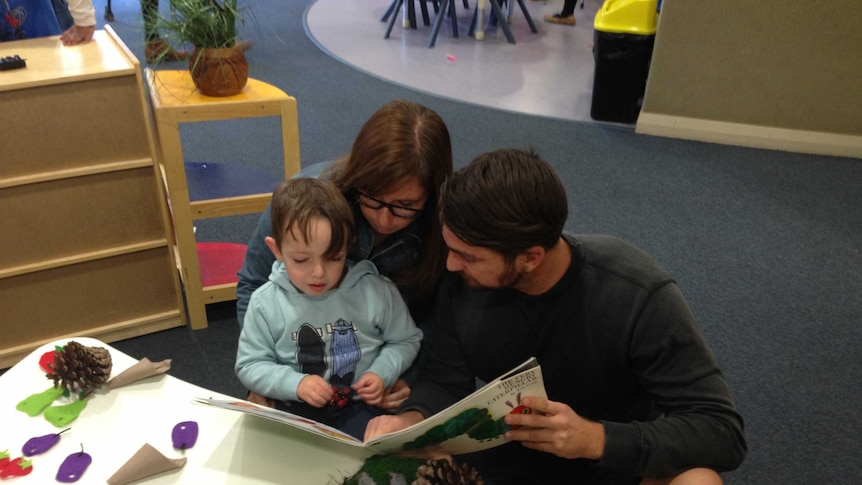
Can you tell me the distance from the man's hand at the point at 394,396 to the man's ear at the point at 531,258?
403 millimetres

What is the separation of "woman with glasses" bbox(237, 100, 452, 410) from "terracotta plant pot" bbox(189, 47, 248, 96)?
2.50 feet

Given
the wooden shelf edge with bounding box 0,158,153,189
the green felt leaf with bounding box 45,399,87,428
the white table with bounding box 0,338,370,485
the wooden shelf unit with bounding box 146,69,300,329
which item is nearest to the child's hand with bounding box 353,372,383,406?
the white table with bounding box 0,338,370,485

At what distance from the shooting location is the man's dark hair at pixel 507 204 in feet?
3.89

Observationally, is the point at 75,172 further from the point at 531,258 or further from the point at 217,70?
the point at 531,258

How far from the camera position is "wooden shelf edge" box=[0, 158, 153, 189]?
2059mm

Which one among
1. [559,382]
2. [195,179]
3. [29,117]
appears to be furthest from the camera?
[195,179]

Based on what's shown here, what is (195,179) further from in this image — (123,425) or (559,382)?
(559,382)

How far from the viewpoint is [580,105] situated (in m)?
4.55

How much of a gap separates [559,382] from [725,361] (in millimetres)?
1319

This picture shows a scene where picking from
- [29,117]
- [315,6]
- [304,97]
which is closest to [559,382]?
[29,117]

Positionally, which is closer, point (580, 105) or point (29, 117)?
point (29, 117)

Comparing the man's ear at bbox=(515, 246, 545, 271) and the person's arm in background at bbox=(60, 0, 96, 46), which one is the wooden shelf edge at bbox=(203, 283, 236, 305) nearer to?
the person's arm in background at bbox=(60, 0, 96, 46)

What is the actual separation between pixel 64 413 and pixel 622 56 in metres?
3.53

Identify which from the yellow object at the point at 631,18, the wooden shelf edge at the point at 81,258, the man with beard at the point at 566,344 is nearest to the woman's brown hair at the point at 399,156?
the man with beard at the point at 566,344
